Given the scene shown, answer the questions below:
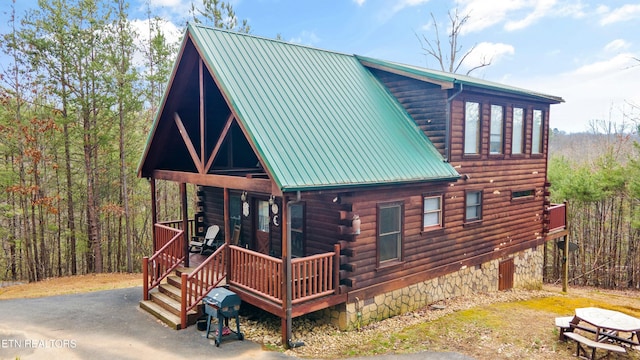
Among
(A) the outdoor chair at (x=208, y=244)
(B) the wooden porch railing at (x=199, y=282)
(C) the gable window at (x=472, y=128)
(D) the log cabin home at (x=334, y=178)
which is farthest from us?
(A) the outdoor chair at (x=208, y=244)

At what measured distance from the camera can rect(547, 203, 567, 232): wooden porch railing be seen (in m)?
17.2

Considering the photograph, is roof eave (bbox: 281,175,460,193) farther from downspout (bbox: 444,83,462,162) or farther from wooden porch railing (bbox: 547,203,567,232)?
wooden porch railing (bbox: 547,203,567,232)

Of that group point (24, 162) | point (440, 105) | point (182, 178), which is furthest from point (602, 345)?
point (24, 162)

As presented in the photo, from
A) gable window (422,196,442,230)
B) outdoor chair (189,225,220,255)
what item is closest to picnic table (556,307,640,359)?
gable window (422,196,442,230)

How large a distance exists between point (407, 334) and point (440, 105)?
20.7 feet

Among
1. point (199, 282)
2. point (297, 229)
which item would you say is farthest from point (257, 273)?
point (297, 229)

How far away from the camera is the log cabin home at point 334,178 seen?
31.0 feet

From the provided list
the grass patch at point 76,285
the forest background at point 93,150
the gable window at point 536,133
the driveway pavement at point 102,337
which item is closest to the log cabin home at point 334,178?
the gable window at point 536,133

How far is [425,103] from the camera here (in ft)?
41.5

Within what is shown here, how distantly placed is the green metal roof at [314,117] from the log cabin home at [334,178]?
4 centimetres

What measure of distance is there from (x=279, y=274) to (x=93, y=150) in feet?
50.8

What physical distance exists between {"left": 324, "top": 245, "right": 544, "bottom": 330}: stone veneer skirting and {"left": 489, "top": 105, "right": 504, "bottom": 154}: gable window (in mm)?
3794

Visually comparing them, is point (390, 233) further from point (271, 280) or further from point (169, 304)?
point (169, 304)

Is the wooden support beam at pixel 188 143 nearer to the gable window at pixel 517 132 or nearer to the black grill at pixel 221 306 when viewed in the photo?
the black grill at pixel 221 306
